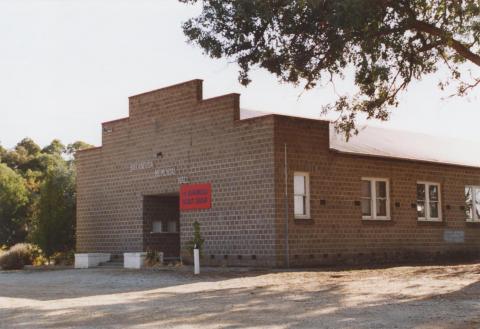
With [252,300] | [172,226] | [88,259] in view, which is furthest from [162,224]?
[252,300]

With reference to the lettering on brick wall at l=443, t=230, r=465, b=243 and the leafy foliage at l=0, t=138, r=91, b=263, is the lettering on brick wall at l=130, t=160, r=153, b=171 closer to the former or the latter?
the leafy foliage at l=0, t=138, r=91, b=263

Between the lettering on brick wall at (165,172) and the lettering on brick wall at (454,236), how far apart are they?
11.3 m

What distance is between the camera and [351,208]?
80.8 feet

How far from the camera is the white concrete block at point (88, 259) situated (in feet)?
88.4

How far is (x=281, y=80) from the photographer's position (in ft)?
63.8

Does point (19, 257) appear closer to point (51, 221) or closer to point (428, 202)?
point (51, 221)

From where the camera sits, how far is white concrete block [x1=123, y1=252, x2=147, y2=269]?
25031 millimetres

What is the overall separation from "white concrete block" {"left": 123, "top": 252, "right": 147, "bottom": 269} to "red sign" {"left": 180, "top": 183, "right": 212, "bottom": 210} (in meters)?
2.27

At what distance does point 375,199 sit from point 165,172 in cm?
778

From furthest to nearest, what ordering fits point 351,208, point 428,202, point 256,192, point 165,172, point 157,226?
point 428,202 < point 157,226 < point 165,172 < point 351,208 < point 256,192

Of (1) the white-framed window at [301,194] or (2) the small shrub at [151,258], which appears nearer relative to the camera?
(1) the white-framed window at [301,194]

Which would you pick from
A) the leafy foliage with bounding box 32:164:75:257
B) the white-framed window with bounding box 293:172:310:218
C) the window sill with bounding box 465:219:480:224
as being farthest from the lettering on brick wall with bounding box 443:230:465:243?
the leafy foliage with bounding box 32:164:75:257

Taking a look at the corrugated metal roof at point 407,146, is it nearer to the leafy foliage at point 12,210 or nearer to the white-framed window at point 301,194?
the white-framed window at point 301,194

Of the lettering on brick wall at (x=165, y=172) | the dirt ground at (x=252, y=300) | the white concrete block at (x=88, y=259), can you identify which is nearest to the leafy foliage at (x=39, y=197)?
the white concrete block at (x=88, y=259)
